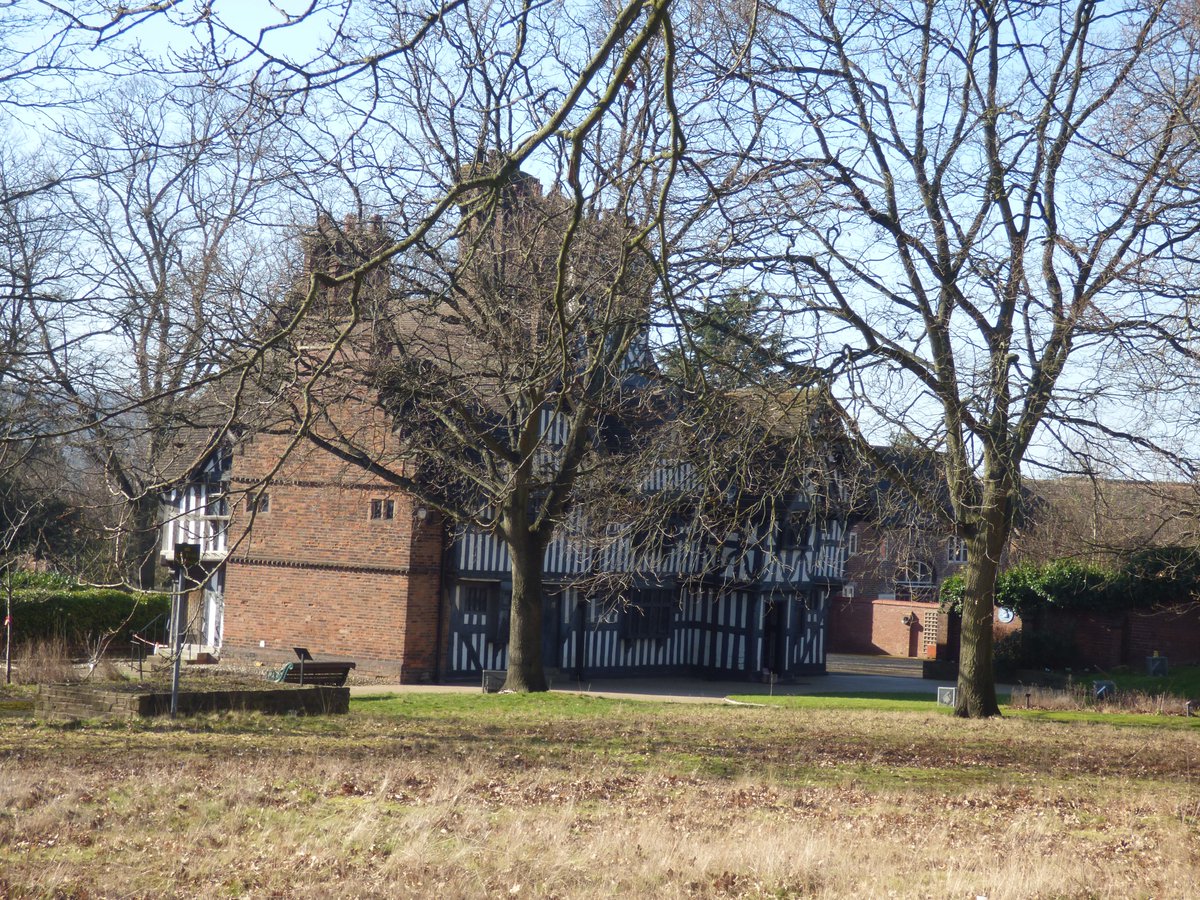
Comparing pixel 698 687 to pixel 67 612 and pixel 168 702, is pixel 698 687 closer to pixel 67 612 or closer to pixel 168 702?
pixel 67 612

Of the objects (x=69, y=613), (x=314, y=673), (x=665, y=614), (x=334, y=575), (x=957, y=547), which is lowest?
(x=314, y=673)

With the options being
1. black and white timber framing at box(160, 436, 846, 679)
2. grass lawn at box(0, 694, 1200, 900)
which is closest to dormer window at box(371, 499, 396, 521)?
black and white timber framing at box(160, 436, 846, 679)

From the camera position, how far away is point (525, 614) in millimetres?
20391

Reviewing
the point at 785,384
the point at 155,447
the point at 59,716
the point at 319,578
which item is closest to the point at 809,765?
the point at 785,384

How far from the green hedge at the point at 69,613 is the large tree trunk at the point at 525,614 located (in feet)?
27.5

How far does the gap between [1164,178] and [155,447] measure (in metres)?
14.7

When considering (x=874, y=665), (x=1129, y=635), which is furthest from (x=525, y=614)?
(x=874, y=665)

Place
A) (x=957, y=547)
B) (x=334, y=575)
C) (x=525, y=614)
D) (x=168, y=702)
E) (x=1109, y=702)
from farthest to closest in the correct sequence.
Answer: (x=334, y=575)
(x=1109, y=702)
(x=957, y=547)
(x=525, y=614)
(x=168, y=702)

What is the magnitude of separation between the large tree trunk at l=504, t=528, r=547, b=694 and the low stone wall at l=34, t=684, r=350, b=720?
417 cm

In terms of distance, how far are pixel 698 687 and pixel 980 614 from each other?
10953 millimetres

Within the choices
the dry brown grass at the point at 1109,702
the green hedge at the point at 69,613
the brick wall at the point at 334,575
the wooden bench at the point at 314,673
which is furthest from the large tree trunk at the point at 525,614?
the dry brown grass at the point at 1109,702

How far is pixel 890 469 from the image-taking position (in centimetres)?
1498

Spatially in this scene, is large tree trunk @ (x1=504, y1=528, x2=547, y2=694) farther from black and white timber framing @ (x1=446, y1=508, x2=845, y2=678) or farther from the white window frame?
the white window frame

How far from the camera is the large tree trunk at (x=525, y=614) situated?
66.3 ft
